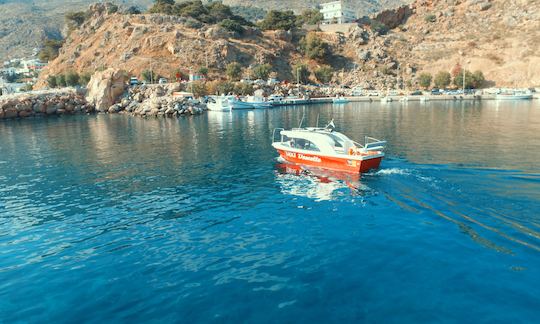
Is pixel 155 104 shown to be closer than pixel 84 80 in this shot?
Yes

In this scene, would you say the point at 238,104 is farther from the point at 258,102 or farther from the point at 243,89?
the point at 243,89

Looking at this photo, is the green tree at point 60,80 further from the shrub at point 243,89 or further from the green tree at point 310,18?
the green tree at point 310,18

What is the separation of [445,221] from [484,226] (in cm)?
173

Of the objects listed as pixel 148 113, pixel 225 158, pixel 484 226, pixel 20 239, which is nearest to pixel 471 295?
pixel 484 226

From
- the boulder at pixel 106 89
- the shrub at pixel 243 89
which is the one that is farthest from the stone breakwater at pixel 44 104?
the shrub at pixel 243 89

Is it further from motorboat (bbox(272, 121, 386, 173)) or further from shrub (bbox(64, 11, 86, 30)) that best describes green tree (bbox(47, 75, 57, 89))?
motorboat (bbox(272, 121, 386, 173))

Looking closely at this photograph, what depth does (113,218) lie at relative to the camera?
2155 cm

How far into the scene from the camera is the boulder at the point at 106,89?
102938 mm

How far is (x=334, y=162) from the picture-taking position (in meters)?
28.8

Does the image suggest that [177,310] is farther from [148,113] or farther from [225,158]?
[148,113]

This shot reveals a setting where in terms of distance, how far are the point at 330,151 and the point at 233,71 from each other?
324 feet

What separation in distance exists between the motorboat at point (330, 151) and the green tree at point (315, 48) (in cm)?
11512

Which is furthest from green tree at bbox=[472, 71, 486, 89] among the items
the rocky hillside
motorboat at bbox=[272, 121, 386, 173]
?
motorboat at bbox=[272, 121, 386, 173]

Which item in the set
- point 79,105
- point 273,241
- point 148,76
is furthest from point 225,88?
point 273,241
